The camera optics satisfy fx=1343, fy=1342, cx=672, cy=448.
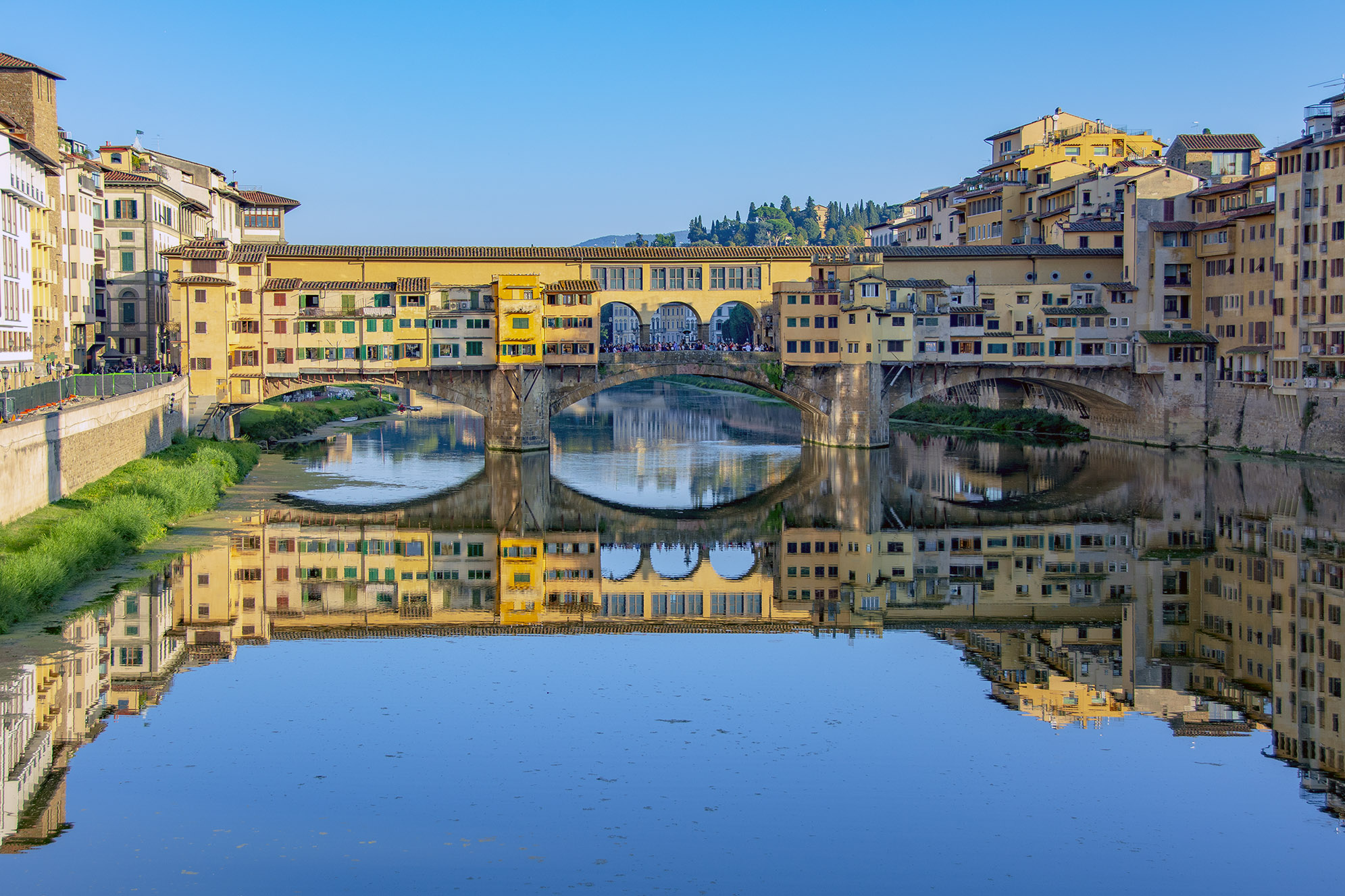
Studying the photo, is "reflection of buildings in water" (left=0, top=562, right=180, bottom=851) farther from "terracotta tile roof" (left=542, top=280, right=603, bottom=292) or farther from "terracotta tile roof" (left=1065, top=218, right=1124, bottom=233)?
"terracotta tile roof" (left=1065, top=218, right=1124, bottom=233)

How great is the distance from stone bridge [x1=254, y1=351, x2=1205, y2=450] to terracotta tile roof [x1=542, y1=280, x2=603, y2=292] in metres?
2.73

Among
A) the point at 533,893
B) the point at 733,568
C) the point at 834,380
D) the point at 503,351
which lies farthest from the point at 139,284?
the point at 533,893

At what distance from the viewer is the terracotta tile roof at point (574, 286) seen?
165 ft

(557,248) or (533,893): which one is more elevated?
(557,248)

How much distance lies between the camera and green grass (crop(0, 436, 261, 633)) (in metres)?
21.4

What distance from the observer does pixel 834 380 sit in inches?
2079

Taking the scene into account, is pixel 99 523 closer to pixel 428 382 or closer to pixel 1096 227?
pixel 428 382

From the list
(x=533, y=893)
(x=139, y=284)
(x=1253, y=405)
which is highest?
(x=139, y=284)

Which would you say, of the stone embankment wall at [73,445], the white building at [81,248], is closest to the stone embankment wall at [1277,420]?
the stone embankment wall at [73,445]

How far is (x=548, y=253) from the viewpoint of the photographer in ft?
169

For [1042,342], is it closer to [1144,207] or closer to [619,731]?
[1144,207]

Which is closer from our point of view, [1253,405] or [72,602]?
[72,602]

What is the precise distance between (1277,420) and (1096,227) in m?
11.7

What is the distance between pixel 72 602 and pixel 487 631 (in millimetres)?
6997
